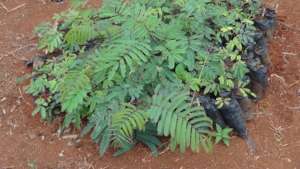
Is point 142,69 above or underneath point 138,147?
above

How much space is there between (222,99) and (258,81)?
1.35ft

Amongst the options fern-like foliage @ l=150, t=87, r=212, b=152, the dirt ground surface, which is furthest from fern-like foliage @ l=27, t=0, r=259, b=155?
the dirt ground surface

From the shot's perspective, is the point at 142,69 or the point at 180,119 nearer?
the point at 180,119

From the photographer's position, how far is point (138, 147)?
3330 mm

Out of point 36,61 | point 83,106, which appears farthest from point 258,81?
point 36,61

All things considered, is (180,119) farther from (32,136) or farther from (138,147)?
(32,136)

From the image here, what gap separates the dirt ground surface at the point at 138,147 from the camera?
3273mm

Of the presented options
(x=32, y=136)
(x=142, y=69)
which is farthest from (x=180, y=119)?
(x=32, y=136)

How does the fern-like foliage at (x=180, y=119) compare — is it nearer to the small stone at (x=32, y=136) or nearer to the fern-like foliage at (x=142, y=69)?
the fern-like foliage at (x=142, y=69)

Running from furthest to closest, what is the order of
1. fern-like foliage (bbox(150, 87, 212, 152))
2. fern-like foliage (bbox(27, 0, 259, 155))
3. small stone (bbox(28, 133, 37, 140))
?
1. small stone (bbox(28, 133, 37, 140))
2. fern-like foliage (bbox(27, 0, 259, 155))
3. fern-like foliage (bbox(150, 87, 212, 152))

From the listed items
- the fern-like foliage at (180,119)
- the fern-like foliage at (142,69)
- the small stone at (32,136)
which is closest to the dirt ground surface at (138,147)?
the small stone at (32,136)

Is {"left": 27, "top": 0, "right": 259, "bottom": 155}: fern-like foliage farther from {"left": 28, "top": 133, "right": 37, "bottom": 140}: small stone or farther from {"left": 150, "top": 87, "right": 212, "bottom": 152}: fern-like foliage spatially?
{"left": 28, "top": 133, "right": 37, "bottom": 140}: small stone

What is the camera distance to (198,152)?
329 centimetres

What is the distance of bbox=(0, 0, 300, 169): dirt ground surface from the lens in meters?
3.27
